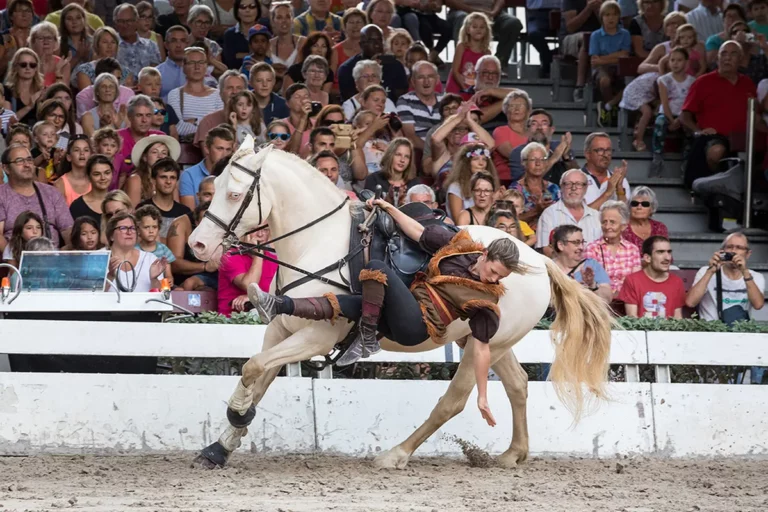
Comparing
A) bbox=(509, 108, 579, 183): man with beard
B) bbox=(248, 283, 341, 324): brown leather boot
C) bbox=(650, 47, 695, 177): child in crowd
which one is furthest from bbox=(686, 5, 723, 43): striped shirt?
bbox=(248, 283, 341, 324): brown leather boot

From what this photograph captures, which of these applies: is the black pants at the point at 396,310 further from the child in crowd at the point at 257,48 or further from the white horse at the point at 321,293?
the child in crowd at the point at 257,48

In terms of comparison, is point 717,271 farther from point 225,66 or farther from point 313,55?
point 225,66

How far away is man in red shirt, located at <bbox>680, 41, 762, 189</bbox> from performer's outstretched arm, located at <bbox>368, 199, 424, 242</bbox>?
6.07 metres

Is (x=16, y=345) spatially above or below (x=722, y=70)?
below

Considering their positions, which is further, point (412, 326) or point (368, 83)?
point (368, 83)

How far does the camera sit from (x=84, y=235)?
337 inches

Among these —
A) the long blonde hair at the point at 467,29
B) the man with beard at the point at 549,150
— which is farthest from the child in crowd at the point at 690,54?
the man with beard at the point at 549,150

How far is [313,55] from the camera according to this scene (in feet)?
38.4

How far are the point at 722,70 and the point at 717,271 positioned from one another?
365cm

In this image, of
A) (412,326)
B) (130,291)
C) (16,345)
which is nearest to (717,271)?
(412,326)

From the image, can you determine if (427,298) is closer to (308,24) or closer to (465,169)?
(465,169)

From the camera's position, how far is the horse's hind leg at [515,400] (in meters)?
7.12

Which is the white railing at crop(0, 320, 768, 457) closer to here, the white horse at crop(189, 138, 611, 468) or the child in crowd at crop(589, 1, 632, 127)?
the white horse at crop(189, 138, 611, 468)

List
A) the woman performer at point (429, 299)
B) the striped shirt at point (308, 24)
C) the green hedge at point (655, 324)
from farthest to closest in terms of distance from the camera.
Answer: the striped shirt at point (308, 24) < the green hedge at point (655, 324) < the woman performer at point (429, 299)
